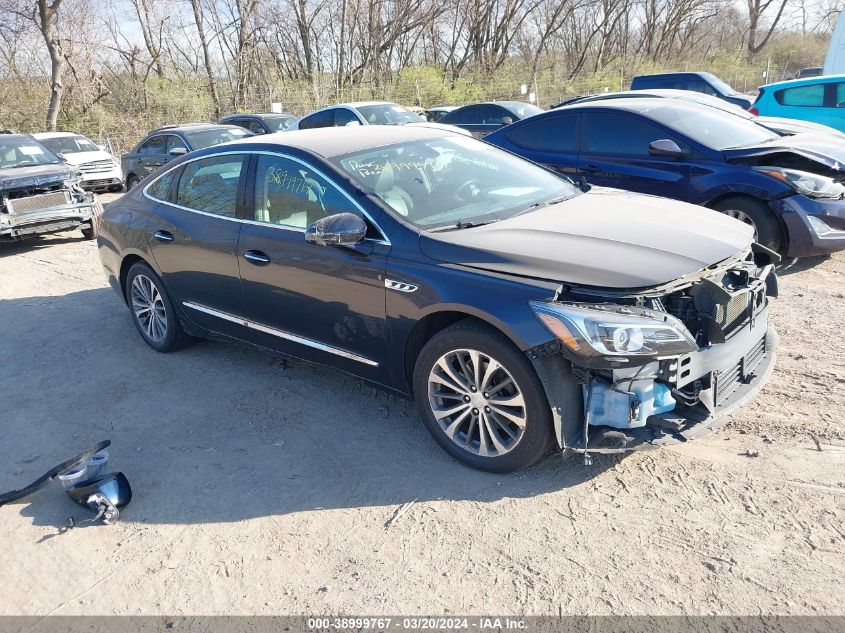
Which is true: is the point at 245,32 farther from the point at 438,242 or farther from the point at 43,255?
the point at 438,242

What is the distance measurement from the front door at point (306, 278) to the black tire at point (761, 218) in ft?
13.5

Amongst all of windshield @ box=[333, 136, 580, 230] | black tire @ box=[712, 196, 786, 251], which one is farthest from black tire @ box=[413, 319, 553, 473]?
black tire @ box=[712, 196, 786, 251]

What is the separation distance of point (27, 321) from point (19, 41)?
23301 mm

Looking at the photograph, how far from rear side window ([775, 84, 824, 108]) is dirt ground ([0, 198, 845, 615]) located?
29.9 ft

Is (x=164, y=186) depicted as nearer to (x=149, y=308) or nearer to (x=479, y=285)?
(x=149, y=308)

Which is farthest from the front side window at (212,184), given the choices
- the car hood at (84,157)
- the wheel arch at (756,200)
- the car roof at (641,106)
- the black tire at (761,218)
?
the car hood at (84,157)

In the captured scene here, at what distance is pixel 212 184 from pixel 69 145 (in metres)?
14.2

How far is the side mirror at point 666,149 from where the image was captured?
21.7 ft

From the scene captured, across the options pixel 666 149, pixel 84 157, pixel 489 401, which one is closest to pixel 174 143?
pixel 84 157

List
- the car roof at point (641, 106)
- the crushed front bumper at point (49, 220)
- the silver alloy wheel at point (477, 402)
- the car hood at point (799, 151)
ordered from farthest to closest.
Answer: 1. the crushed front bumper at point (49, 220)
2. the car roof at point (641, 106)
3. the car hood at point (799, 151)
4. the silver alloy wheel at point (477, 402)

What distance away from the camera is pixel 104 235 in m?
6.03

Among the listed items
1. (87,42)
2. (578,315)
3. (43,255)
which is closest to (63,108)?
(87,42)

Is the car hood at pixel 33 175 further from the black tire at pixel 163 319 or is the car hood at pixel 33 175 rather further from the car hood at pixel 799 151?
the car hood at pixel 799 151

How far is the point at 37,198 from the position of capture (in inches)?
394
